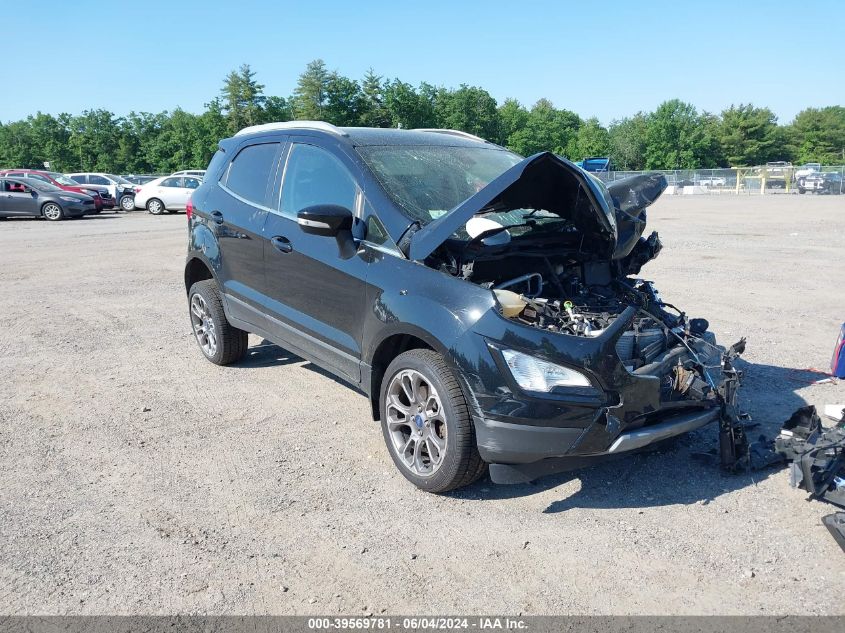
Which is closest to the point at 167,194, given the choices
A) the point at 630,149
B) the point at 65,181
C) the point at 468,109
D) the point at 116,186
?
the point at 116,186

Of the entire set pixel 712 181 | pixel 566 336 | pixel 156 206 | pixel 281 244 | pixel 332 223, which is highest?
pixel 712 181

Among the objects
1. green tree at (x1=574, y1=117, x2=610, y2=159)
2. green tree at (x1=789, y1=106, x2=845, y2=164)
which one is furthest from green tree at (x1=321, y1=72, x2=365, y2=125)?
green tree at (x1=789, y1=106, x2=845, y2=164)

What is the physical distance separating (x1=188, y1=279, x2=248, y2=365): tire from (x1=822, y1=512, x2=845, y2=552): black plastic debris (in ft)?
15.1

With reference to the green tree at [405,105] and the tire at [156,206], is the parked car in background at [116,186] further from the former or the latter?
the green tree at [405,105]

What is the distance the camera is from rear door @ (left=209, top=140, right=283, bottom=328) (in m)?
5.27

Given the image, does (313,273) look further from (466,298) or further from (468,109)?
(468,109)

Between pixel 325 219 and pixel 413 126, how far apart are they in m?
87.2

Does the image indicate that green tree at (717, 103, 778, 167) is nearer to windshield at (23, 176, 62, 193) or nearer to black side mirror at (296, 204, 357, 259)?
windshield at (23, 176, 62, 193)

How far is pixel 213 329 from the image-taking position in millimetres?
6215

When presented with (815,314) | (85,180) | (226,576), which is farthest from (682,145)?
(226,576)

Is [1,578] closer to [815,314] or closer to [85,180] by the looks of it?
[815,314]

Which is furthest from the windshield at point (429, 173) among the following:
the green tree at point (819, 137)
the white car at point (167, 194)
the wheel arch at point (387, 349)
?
the green tree at point (819, 137)

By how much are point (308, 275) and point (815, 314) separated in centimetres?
618

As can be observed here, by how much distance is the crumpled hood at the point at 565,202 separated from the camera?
3.83m
